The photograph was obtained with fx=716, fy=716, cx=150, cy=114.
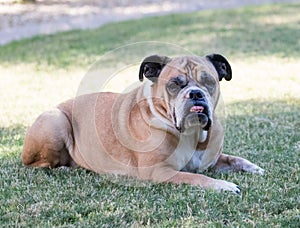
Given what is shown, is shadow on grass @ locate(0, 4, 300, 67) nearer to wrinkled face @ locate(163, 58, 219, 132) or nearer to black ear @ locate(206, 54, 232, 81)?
black ear @ locate(206, 54, 232, 81)

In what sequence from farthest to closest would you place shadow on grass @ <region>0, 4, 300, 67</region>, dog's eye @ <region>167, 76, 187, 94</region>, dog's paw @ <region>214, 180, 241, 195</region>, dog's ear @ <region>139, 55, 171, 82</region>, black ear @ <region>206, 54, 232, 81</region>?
shadow on grass @ <region>0, 4, 300, 67</region>
black ear @ <region>206, 54, 232, 81</region>
dog's ear @ <region>139, 55, 171, 82</region>
dog's eye @ <region>167, 76, 187, 94</region>
dog's paw @ <region>214, 180, 241, 195</region>

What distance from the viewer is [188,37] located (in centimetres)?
1386

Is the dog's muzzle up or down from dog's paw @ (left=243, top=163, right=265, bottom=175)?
up

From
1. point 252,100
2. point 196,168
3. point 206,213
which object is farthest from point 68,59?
point 206,213

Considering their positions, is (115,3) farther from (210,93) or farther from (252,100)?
(210,93)

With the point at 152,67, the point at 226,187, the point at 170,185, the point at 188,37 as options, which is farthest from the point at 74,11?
the point at 226,187

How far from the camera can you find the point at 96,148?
548 centimetres

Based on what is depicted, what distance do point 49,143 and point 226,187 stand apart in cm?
155

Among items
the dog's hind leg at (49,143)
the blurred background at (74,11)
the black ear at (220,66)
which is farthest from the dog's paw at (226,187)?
the blurred background at (74,11)

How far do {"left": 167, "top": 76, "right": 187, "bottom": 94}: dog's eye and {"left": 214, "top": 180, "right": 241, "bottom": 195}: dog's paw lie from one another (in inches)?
27.1

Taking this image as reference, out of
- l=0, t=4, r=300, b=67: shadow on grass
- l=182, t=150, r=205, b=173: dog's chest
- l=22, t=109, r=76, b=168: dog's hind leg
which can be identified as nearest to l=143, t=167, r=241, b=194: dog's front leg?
l=182, t=150, r=205, b=173: dog's chest

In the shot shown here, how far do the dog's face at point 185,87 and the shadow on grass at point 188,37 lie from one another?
6.68 metres

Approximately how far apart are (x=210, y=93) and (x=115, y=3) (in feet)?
56.0

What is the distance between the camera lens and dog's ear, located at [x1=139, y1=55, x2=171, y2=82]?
508 centimetres
